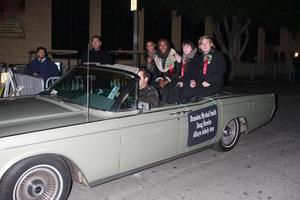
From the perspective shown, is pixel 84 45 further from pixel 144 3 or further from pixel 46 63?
pixel 46 63

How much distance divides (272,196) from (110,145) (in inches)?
83.5

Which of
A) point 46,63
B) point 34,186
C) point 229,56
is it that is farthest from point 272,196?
point 229,56

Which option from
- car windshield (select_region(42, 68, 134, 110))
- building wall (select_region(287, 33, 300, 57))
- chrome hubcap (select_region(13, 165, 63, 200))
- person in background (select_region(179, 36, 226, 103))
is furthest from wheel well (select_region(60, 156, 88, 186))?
building wall (select_region(287, 33, 300, 57))

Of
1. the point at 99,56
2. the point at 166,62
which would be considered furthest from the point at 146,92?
the point at 99,56

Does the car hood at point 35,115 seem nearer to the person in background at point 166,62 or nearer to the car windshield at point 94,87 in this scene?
the car windshield at point 94,87

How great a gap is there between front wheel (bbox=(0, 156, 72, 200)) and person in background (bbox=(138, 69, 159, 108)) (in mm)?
1540

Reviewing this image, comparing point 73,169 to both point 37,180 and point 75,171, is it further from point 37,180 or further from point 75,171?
point 37,180

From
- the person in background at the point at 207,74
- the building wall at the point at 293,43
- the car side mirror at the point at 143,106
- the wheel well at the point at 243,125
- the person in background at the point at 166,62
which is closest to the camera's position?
the car side mirror at the point at 143,106

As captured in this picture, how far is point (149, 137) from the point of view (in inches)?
188

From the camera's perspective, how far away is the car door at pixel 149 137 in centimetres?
453

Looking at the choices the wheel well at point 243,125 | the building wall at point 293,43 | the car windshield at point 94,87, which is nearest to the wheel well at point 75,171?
the car windshield at point 94,87

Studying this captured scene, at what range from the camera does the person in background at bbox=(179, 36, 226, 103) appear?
20.4 feet

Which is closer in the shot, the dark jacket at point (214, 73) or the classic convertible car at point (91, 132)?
the classic convertible car at point (91, 132)

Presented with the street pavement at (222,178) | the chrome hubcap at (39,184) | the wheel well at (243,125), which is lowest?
the street pavement at (222,178)
